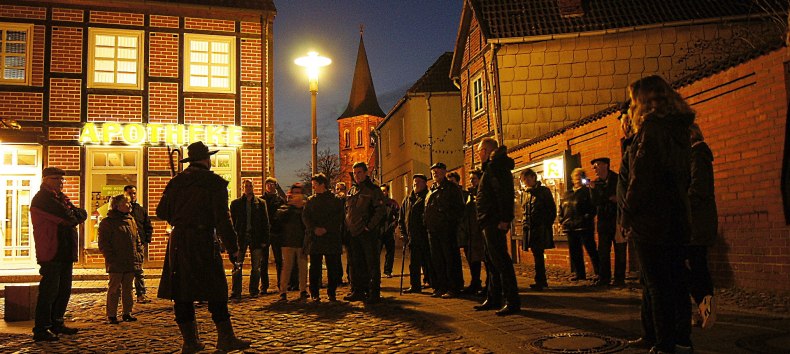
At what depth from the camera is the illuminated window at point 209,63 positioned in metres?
16.7

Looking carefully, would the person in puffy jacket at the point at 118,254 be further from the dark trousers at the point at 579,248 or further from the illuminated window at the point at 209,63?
the illuminated window at the point at 209,63

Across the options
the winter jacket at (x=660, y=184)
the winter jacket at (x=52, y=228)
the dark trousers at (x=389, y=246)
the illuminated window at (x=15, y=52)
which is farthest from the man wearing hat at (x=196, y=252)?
the illuminated window at (x=15, y=52)

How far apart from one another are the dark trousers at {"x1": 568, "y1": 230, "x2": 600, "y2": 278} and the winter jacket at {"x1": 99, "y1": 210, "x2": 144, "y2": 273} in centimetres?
649

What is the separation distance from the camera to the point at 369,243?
9078mm

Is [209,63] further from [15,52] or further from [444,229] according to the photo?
[444,229]

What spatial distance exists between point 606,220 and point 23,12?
14109mm

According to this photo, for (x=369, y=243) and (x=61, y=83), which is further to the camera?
(x=61, y=83)

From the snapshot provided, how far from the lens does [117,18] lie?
16.2 metres

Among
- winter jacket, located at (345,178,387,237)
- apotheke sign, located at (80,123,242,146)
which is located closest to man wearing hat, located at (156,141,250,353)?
winter jacket, located at (345,178,387,237)

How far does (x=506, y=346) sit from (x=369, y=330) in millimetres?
1724

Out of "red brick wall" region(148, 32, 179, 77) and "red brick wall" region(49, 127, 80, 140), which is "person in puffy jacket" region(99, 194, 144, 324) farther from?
"red brick wall" region(148, 32, 179, 77)

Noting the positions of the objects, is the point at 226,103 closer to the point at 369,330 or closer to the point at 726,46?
the point at 369,330

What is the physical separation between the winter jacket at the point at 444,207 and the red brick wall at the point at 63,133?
34.4ft

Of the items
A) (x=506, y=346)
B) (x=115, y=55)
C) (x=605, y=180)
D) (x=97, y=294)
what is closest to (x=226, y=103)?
(x=115, y=55)
